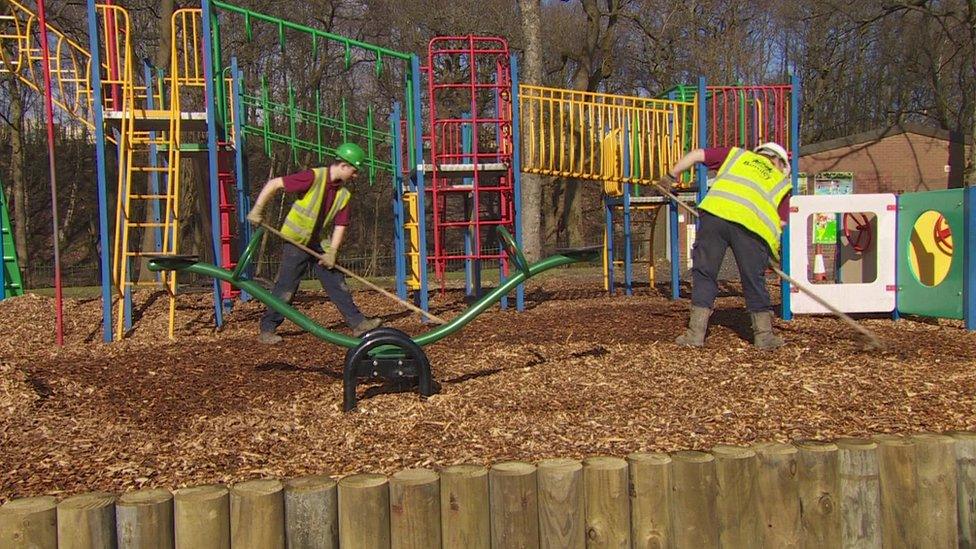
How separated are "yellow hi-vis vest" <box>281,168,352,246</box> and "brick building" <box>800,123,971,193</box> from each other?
713 inches

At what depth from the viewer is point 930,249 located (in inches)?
292

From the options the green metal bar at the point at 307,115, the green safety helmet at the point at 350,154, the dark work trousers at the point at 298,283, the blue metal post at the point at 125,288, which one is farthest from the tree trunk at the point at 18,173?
the green safety helmet at the point at 350,154

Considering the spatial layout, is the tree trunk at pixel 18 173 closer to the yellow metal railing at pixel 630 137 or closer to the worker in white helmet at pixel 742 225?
the yellow metal railing at pixel 630 137

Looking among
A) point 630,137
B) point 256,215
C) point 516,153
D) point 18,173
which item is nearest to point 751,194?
point 516,153

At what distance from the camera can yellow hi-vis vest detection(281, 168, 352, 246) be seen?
6.06 metres

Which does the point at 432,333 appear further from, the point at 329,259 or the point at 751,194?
the point at 751,194

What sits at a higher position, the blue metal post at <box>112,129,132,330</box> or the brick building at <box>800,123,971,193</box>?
the brick building at <box>800,123,971,193</box>

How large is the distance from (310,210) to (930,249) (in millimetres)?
5378

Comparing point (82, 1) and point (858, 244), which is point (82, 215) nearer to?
point (82, 1)

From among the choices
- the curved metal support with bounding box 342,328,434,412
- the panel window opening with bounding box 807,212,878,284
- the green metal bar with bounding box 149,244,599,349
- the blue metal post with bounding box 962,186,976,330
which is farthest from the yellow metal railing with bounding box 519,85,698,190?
the curved metal support with bounding box 342,328,434,412

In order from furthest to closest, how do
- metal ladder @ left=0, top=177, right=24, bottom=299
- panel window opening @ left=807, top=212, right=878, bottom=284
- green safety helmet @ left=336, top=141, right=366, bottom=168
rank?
metal ladder @ left=0, top=177, right=24, bottom=299 < panel window opening @ left=807, top=212, right=878, bottom=284 < green safety helmet @ left=336, top=141, right=366, bottom=168

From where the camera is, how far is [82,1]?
19.7 metres

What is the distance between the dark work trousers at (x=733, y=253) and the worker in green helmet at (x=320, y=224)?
2514 mm

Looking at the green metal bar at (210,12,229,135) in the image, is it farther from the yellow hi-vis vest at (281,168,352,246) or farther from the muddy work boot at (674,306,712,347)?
the muddy work boot at (674,306,712,347)
